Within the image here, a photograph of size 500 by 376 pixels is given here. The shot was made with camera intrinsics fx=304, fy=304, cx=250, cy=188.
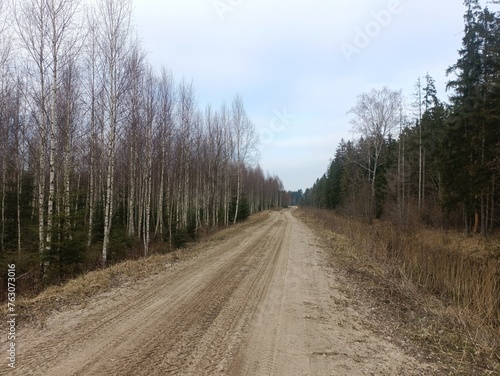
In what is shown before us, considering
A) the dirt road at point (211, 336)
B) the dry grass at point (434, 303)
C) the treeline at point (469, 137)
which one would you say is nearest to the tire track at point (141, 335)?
the dirt road at point (211, 336)

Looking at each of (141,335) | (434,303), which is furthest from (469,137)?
(141,335)

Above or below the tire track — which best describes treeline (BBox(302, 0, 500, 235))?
above

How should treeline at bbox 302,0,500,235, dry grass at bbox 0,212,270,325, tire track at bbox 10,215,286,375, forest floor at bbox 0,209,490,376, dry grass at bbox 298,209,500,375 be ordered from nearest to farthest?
tire track at bbox 10,215,286,375 → forest floor at bbox 0,209,490,376 → dry grass at bbox 298,209,500,375 → dry grass at bbox 0,212,270,325 → treeline at bbox 302,0,500,235

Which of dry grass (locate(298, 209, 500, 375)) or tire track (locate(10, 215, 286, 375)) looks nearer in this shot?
tire track (locate(10, 215, 286, 375))

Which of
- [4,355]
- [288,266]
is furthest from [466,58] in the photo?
[4,355]

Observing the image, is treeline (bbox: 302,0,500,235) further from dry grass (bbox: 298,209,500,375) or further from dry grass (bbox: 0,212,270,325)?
dry grass (bbox: 0,212,270,325)

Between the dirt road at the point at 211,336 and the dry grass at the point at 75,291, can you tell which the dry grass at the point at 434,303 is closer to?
the dirt road at the point at 211,336

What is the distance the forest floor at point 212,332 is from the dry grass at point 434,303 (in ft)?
0.58

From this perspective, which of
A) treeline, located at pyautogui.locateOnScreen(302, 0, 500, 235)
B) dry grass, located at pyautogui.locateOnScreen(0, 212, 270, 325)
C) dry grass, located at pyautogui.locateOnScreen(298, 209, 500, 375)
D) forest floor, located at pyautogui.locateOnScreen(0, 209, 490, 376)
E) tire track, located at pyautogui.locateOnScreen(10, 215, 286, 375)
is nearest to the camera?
tire track, located at pyautogui.locateOnScreen(10, 215, 286, 375)

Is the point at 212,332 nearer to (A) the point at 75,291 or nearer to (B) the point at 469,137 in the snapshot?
(A) the point at 75,291

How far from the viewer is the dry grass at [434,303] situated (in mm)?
4332

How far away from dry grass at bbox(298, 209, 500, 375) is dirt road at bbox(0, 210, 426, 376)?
62cm

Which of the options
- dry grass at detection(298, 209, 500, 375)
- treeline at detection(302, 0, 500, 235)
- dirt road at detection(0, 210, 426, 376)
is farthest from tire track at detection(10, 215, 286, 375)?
treeline at detection(302, 0, 500, 235)

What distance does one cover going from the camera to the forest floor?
146 inches
